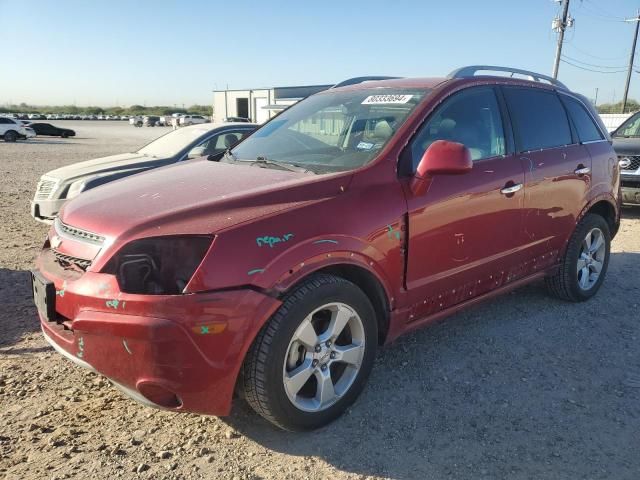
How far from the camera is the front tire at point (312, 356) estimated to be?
8.63 ft

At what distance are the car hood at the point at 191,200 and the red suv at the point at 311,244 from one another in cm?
1

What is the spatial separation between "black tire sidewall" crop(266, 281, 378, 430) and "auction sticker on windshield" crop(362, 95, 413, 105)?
1396 mm

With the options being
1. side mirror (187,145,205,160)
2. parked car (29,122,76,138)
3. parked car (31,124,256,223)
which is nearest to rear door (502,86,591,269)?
parked car (31,124,256,223)

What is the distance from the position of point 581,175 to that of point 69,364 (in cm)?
415

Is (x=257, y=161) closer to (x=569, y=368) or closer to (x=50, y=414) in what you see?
(x=50, y=414)

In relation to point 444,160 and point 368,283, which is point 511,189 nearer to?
point 444,160

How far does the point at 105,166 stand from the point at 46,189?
0.79 m

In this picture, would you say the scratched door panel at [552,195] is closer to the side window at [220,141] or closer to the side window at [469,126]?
the side window at [469,126]

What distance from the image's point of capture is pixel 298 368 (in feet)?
9.29

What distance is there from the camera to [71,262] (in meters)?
2.81

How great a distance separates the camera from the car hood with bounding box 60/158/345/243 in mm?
2590

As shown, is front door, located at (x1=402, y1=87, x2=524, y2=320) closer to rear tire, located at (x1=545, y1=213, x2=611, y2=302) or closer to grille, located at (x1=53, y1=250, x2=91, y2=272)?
rear tire, located at (x1=545, y1=213, x2=611, y2=302)

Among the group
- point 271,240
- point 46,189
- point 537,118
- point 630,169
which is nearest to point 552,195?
point 537,118

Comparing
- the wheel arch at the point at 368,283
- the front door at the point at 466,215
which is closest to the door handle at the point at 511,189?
the front door at the point at 466,215
